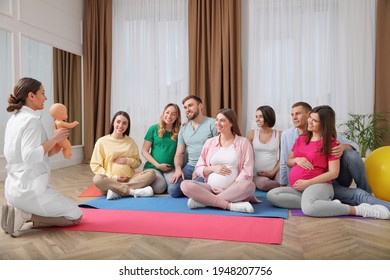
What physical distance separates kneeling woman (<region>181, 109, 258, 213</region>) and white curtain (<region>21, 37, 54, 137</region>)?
3.06 m

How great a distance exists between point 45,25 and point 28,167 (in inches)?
150

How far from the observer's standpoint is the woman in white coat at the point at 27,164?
7.42 feet

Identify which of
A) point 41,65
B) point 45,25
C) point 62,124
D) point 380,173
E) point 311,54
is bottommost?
point 380,173

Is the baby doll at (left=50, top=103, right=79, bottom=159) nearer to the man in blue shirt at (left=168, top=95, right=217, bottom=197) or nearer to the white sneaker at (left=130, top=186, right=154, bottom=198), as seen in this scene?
the white sneaker at (left=130, top=186, right=154, bottom=198)

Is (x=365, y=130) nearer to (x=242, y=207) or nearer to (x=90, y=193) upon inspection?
(x=242, y=207)

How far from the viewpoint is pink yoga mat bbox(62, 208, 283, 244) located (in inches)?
91.9

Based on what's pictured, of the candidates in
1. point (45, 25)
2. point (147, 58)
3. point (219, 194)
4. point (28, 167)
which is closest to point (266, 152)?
point (219, 194)

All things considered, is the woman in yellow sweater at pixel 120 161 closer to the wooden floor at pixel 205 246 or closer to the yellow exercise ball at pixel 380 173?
the wooden floor at pixel 205 246

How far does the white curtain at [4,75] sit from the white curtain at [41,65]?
28cm

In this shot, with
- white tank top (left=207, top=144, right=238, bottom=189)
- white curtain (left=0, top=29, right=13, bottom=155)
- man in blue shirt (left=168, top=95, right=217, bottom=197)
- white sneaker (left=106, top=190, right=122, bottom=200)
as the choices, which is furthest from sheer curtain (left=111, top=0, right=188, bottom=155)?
white tank top (left=207, top=144, right=238, bottom=189)

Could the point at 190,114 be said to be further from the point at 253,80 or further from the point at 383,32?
the point at 383,32

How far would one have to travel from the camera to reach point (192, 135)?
3820mm

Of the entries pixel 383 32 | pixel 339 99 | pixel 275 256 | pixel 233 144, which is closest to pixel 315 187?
pixel 233 144

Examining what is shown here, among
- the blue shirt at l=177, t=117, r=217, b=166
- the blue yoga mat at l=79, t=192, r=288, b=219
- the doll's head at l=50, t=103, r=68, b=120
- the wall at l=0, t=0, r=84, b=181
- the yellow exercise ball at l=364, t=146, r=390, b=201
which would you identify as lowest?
the blue yoga mat at l=79, t=192, r=288, b=219
